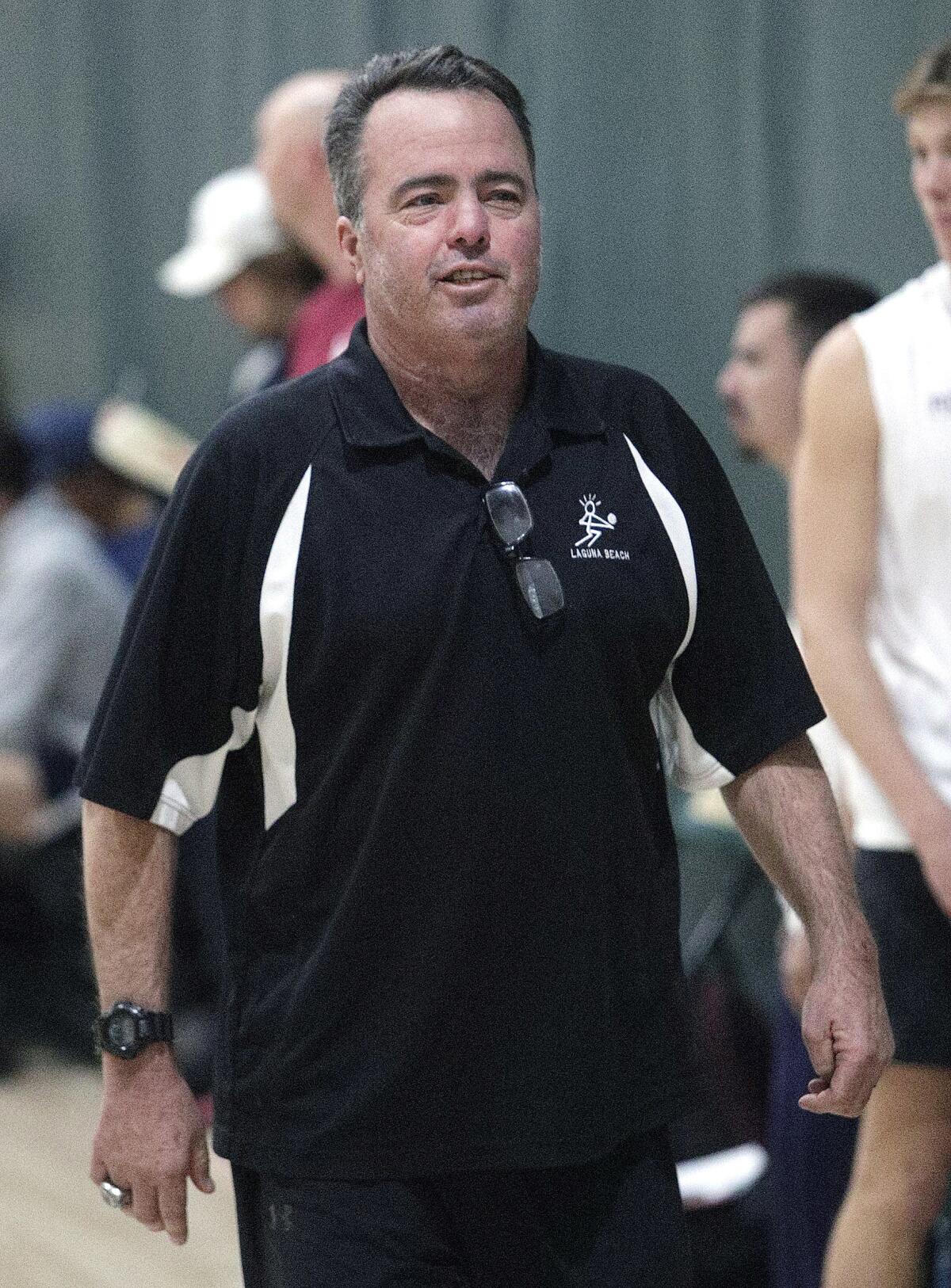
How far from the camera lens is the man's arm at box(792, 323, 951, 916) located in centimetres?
267

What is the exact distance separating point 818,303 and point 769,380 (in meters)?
0.15

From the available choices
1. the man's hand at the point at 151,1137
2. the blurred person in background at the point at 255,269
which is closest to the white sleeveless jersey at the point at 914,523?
the man's hand at the point at 151,1137

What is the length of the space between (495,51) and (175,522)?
9.90 feet

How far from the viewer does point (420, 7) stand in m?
5.09

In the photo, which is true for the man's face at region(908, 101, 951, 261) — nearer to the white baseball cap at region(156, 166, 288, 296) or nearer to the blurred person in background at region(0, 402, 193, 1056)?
the white baseball cap at region(156, 166, 288, 296)

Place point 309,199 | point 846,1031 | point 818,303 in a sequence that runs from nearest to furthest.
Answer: point 846,1031, point 818,303, point 309,199

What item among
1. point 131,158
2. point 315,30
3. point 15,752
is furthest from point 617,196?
point 131,158

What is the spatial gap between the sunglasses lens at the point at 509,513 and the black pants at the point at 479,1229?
61 centimetres

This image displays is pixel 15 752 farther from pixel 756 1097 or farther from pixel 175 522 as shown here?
pixel 175 522

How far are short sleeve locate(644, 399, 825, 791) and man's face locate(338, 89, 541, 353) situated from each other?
0.25 metres

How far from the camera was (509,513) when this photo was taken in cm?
201

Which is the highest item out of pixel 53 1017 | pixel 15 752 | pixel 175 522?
pixel 175 522

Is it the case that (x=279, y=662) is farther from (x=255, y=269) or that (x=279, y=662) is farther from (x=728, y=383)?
(x=255, y=269)

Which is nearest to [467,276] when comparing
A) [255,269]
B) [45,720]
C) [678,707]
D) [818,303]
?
[678,707]
